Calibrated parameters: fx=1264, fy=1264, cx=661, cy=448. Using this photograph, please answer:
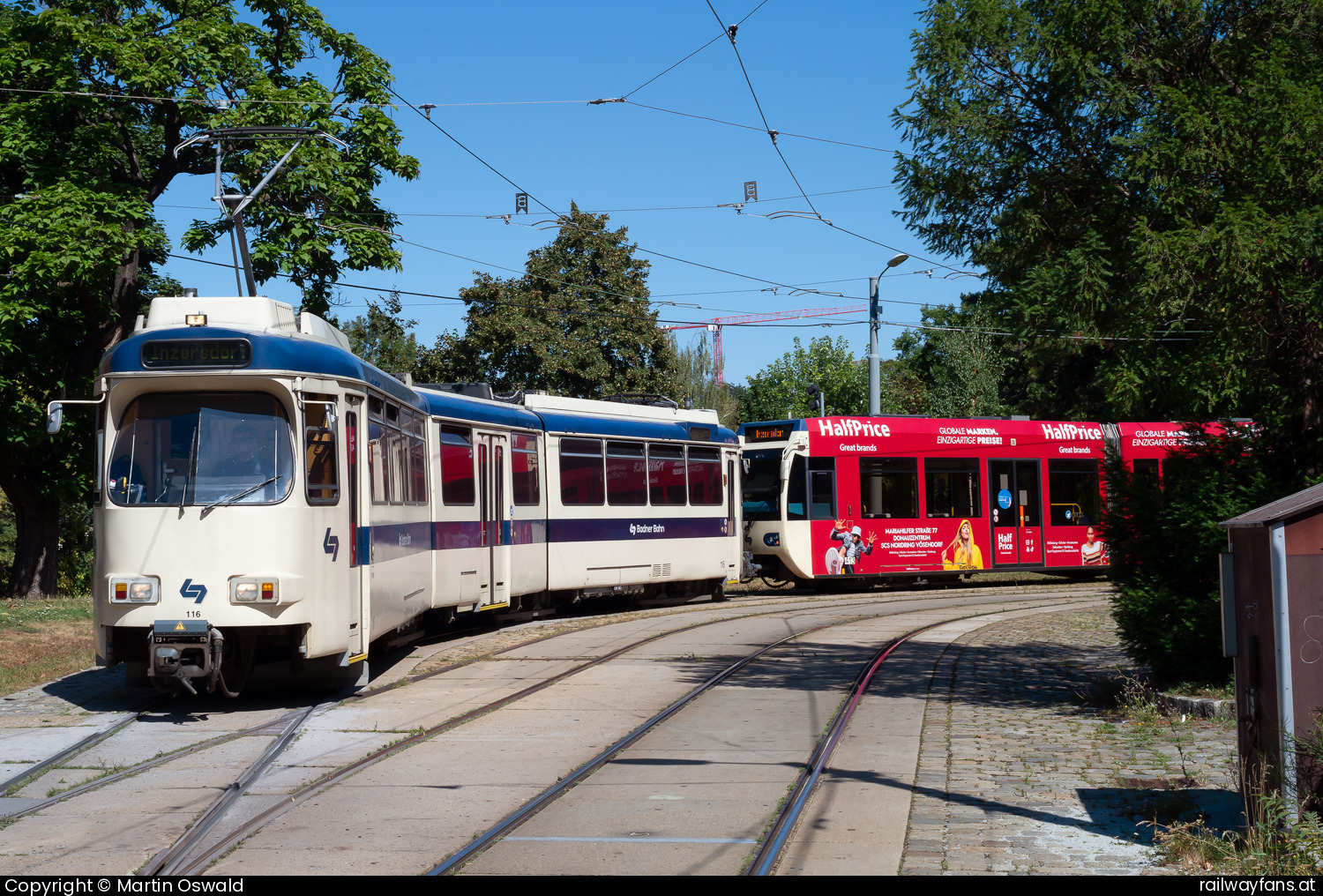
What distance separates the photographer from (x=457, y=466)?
16.4m

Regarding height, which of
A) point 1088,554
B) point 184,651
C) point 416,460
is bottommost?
point 1088,554

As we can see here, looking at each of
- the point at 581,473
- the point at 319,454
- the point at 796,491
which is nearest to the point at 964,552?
the point at 796,491

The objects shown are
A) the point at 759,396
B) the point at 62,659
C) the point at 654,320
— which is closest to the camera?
the point at 62,659

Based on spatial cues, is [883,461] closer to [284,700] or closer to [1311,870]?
[284,700]

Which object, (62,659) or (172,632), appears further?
(62,659)

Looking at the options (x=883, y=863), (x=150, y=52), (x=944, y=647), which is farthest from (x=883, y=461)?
(x=883, y=863)

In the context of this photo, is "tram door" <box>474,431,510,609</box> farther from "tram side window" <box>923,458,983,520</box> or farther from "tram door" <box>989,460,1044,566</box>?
"tram door" <box>989,460,1044,566</box>

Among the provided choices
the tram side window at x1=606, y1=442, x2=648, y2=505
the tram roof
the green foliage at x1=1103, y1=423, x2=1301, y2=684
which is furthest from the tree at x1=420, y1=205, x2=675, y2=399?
the green foliage at x1=1103, y1=423, x2=1301, y2=684

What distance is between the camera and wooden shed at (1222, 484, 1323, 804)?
18.6ft

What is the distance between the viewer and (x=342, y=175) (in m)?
24.3

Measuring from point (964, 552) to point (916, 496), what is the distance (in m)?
1.83

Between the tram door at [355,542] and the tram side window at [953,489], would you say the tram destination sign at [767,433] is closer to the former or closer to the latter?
the tram side window at [953,489]

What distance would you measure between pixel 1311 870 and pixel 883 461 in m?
→ 21.2

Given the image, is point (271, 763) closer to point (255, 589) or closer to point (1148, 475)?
point (255, 589)
